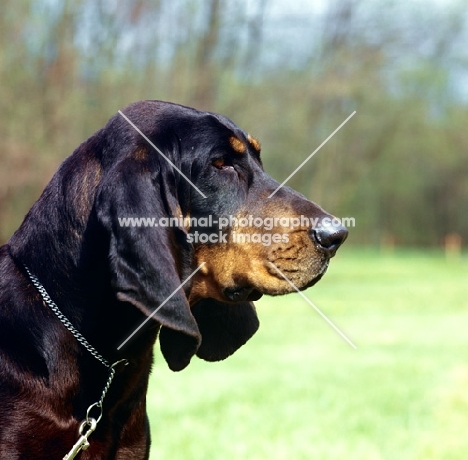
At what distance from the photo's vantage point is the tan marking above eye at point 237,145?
3.48m

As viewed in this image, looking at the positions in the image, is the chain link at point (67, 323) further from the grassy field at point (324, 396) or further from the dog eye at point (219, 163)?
the grassy field at point (324, 396)

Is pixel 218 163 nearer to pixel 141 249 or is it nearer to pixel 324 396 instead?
pixel 141 249

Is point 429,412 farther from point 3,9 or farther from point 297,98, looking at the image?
point 297,98

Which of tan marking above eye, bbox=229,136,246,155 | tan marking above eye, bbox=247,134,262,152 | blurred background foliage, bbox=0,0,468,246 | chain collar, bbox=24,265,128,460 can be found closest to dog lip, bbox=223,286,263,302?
chain collar, bbox=24,265,128,460

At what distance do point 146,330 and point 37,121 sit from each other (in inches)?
702

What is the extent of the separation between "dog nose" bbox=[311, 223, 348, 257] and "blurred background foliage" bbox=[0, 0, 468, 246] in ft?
53.8

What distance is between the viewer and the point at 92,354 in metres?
3.03

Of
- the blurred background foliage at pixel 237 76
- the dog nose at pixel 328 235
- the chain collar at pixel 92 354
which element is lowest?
the blurred background foliage at pixel 237 76

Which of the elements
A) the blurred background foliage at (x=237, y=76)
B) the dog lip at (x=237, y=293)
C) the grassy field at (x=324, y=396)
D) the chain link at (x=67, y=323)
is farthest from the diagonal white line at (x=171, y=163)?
the blurred background foliage at (x=237, y=76)

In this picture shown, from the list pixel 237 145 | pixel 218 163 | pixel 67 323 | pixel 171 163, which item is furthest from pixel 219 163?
pixel 67 323

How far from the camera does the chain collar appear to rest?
2941mm

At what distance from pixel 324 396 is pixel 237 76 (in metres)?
18.5

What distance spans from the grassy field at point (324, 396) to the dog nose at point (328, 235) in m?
2.60

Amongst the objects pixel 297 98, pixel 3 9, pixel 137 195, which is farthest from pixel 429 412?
pixel 297 98
